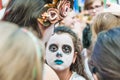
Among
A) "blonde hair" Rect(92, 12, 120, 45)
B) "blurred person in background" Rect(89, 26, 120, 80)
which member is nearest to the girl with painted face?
"blonde hair" Rect(92, 12, 120, 45)

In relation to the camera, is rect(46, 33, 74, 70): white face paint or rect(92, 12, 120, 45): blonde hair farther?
rect(92, 12, 120, 45): blonde hair

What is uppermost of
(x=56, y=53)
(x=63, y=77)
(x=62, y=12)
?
(x=62, y=12)

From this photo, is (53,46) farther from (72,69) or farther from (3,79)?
(3,79)

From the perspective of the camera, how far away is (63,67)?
1643mm

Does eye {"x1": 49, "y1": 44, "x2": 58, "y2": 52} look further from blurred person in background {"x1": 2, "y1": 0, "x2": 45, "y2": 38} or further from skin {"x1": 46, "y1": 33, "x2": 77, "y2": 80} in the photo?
blurred person in background {"x1": 2, "y1": 0, "x2": 45, "y2": 38}

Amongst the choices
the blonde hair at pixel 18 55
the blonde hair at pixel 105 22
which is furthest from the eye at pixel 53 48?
the blonde hair at pixel 18 55

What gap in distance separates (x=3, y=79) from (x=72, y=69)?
1.04 meters

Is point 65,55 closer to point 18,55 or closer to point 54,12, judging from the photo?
point 54,12

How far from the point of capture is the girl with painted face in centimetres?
161

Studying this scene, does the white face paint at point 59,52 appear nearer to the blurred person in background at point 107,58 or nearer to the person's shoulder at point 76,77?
the person's shoulder at point 76,77

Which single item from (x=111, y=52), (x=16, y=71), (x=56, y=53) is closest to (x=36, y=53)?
(x=16, y=71)

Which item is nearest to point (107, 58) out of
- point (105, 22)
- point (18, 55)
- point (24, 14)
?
point (18, 55)

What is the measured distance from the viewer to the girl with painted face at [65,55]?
1.61 m

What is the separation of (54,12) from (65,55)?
20 cm
